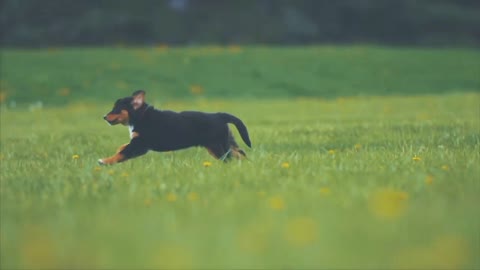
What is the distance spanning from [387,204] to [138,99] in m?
3.44

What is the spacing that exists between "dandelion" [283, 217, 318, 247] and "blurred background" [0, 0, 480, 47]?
29781 millimetres

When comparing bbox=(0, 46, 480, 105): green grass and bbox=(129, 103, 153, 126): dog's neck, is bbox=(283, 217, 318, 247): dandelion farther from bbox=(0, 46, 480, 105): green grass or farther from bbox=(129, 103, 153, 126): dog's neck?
bbox=(0, 46, 480, 105): green grass

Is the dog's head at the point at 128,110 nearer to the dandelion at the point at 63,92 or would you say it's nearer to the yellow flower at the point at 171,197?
the yellow flower at the point at 171,197

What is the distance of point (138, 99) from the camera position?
697cm

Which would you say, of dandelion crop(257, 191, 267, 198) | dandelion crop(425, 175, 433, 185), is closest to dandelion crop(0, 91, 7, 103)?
dandelion crop(257, 191, 267, 198)

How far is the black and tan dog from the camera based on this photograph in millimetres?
6883

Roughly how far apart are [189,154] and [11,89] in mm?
13948

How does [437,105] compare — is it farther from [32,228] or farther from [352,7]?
[352,7]

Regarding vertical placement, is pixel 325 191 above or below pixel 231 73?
below

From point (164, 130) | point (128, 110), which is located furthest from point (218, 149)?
point (128, 110)

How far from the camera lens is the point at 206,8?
3600 cm

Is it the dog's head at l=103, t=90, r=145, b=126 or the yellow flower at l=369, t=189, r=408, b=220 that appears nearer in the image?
the yellow flower at l=369, t=189, r=408, b=220

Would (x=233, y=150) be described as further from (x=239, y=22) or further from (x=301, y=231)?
(x=239, y=22)

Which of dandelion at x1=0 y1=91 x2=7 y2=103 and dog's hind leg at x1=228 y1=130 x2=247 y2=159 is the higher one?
dandelion at x1=0 y1=91 x2=7 y2=103
